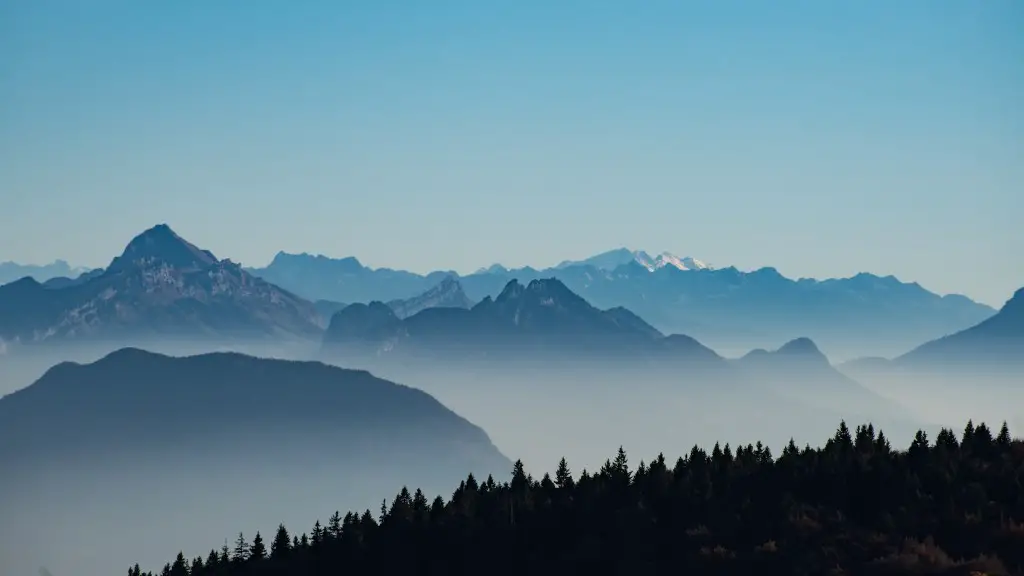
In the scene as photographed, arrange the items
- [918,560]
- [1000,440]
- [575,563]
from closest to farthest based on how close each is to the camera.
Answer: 1. [918,560]
2. [575,563]
3. [1000,440]

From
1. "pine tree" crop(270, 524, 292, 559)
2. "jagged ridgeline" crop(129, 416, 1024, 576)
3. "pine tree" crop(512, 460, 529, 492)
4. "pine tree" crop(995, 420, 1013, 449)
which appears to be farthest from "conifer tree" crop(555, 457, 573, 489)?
"pine tree" crop(995, 420, 1013, 449)

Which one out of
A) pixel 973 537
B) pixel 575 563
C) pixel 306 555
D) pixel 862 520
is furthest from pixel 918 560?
pixel 306 555

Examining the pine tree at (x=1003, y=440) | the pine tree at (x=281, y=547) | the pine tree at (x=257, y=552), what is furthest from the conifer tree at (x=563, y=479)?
A: the pine tree at (x=1003, y=440)

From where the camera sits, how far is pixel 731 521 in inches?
4722

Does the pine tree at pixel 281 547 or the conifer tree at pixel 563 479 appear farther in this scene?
the pine tree at pixel 281 547

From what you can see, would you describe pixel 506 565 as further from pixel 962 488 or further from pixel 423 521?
pixel 962 488

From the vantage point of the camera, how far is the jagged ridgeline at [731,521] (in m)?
106

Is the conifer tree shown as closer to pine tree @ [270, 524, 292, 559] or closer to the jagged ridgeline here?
the jagged ridgeline

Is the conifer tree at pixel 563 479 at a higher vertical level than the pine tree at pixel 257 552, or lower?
higher

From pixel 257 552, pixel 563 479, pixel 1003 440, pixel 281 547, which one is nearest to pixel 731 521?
pixel 563 479

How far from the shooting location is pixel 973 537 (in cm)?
10544

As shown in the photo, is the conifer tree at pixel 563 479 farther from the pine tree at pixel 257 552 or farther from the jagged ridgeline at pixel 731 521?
the pine tree at pixel 257 552

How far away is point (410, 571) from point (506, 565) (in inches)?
564

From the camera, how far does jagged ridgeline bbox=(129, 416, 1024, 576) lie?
10600 centimetres
